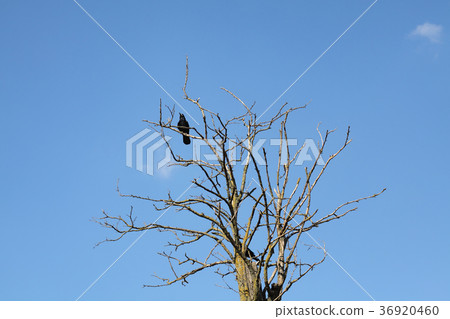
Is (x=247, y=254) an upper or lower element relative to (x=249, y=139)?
lower
